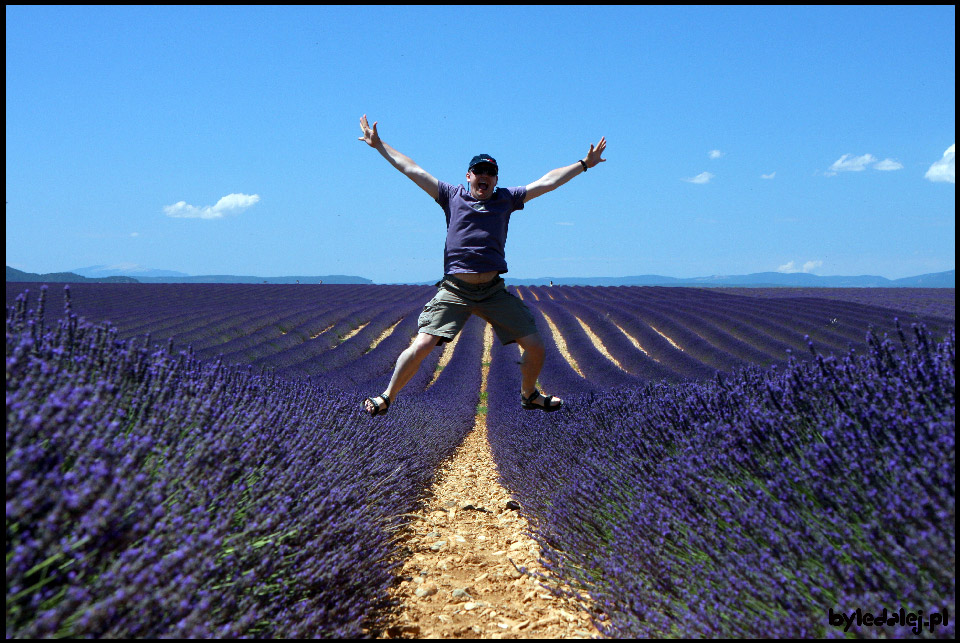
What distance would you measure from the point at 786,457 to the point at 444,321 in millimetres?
1994

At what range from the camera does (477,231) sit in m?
3.40

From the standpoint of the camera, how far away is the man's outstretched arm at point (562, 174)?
3.64 metres

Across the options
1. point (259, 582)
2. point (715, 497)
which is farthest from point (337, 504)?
point (715, 497)

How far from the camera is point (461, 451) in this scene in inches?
248

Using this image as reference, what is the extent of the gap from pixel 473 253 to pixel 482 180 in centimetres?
38

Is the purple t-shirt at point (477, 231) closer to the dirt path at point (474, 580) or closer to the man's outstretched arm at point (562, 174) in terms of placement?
the man's outstretched arm at point (562, 174)

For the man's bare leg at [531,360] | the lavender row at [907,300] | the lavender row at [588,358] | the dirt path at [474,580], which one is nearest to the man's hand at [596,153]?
the man's bare leg at [531,360]

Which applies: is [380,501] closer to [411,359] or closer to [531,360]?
[411,359]

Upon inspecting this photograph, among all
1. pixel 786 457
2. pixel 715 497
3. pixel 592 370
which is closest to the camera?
pixel 786 457

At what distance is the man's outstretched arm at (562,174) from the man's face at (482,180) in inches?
10.1

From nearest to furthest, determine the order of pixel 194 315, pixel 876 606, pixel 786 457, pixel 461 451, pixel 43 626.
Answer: pixel 43 626
pixel 876 606
pixel 786 457
pixel 461 451
pixel 194 315

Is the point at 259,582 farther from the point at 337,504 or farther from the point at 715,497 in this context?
the point at 715,497

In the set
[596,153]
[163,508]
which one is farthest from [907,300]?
[163,508]

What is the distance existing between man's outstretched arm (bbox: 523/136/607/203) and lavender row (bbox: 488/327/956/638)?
1.36 metres
